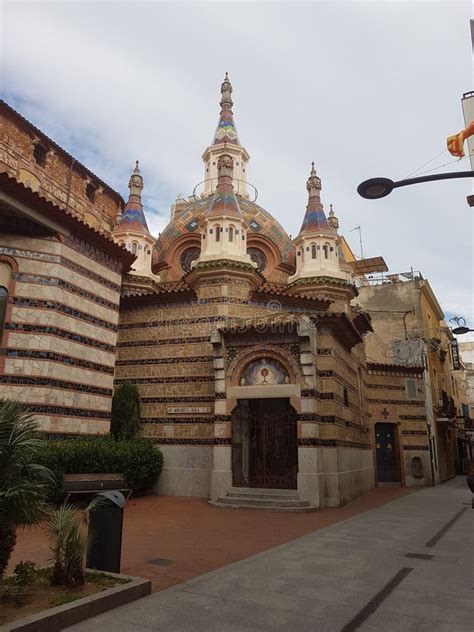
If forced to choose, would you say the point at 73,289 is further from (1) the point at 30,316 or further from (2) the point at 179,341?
(2) the point at 179,341

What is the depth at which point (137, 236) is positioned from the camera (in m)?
21.7

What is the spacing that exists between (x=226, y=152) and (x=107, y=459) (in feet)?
68.6

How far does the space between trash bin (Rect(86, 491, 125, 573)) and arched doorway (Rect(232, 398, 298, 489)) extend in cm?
852

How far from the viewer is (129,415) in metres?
15.7

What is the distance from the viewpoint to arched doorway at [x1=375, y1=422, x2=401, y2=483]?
2255cm

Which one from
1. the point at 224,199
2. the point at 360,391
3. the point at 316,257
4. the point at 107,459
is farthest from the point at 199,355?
the point at 316,257

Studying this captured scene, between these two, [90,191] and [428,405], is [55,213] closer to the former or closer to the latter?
[90,191]

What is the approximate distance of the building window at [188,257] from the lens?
74.1ft

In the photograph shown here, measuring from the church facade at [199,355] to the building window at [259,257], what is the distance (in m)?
3.09

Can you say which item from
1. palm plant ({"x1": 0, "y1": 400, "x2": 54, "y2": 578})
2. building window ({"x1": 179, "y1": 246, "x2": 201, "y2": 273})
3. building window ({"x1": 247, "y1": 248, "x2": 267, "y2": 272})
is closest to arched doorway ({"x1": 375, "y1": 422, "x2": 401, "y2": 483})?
building window ({"x1": 247, "y1": 248, "x2": 267, "y2": 272})

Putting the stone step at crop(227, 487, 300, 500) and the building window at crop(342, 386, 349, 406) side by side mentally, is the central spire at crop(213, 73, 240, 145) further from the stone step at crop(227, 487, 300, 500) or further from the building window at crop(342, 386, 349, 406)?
the stone step at crop(227, 487, 300, 500)

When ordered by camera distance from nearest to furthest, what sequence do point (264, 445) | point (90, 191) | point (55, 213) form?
1. point (55, 213)
2. point (264, 445)
3. point (90, 191)

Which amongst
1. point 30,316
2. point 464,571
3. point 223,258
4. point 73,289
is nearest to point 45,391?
point 30,316

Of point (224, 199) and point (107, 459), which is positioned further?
point (224, 199)
